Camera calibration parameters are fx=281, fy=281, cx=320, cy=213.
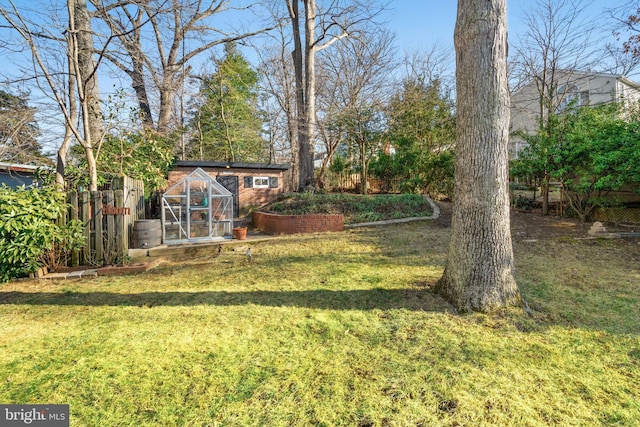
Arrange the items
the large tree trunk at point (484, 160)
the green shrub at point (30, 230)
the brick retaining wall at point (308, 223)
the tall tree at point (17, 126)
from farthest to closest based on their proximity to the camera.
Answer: the brick retaining wall at point (308, 223)
the tall tree at point (17, 126)
the green shrub at point (30, 230)
the large tree trunk at point (484, 160)

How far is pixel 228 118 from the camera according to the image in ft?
62.4

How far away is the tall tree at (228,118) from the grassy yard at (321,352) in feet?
47.9

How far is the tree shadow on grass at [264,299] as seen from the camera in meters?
3.32

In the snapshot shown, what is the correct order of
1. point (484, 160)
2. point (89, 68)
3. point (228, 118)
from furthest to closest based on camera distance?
point (228, 118)
point (89, 68)
point (484, 160)

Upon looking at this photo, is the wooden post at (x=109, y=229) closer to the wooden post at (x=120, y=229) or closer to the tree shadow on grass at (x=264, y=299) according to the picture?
the wooden post at (x=120, y=229)

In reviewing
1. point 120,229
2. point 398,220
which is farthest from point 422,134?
point 120,229

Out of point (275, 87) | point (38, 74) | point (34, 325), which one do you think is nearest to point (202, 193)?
point (38, 74)

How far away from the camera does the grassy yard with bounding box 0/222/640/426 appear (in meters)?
1.75

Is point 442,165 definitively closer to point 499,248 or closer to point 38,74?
point 499,248

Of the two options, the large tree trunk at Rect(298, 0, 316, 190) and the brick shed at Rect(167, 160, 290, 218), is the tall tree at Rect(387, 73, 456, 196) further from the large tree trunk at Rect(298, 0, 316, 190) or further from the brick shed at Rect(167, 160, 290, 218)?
the brick shed at Rect(167, 160, 290, 218)

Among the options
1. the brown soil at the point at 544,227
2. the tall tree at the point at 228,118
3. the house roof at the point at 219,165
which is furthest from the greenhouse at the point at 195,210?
the tall tree at the point at 228,118

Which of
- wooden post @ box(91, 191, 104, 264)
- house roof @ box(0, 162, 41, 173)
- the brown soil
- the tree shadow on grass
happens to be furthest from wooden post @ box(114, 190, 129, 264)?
the brown soil

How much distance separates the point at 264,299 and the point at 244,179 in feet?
→ 35.4

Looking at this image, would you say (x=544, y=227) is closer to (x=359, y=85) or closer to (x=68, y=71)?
(x=359, y=85)
